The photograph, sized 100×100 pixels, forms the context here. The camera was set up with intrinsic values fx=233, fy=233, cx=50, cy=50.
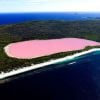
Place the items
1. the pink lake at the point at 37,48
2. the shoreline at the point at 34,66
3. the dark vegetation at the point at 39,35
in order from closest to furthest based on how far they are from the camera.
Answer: the shoreline at the point at 34,66 → the dark vegetation at the point at 39,35 → the pink lake at the point at 37,48

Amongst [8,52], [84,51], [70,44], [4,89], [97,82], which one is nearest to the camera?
[4,89]

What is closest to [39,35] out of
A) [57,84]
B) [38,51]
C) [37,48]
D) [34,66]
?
[37,48]

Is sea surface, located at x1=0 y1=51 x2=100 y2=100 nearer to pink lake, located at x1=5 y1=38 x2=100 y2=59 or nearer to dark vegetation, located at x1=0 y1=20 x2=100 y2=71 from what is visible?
dark vegetation, located at x1=0 y1=20 x2=100 y2=71

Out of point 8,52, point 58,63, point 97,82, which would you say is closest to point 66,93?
point 97,82

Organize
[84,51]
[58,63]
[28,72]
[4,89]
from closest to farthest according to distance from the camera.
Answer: [4,89]
[28,72]
[58,63]
[84,51]

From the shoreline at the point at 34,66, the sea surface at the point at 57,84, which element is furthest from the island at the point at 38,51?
the sea surface at the point at 57,84

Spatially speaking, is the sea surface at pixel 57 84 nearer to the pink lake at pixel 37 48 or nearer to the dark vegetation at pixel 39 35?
the dark vegetation at pixel 39 35

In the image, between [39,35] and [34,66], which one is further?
[39,35]

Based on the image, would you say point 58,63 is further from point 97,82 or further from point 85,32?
point 85,32

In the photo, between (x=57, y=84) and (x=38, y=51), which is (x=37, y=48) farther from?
(x=57, y=84)
